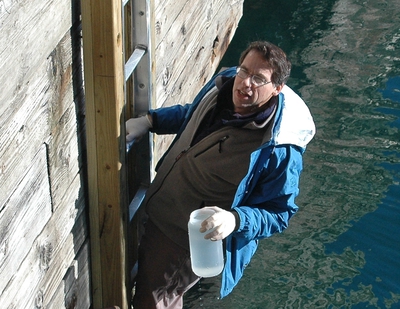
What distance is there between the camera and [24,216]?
2.75m

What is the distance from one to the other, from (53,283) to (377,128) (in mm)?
4565

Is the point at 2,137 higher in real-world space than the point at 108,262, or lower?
higher

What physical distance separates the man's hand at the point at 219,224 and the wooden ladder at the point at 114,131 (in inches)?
19.2

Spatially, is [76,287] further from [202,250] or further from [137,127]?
[137,127]

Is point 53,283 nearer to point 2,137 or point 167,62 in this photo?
point 2,137

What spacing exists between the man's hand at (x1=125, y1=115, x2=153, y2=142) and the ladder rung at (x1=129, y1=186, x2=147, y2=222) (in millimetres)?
426

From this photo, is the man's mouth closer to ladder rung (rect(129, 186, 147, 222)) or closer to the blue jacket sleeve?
the blue jacket sleeve

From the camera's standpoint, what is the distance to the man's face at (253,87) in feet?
11.0

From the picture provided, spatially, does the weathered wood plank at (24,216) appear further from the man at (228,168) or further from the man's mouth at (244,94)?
the man's mouth at (244,94)

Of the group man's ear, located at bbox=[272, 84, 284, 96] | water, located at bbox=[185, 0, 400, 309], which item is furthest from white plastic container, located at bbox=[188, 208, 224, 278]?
water, located at bbox=[185, 0, 400, 309]

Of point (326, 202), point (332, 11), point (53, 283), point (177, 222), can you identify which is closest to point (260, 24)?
point (332, 11)

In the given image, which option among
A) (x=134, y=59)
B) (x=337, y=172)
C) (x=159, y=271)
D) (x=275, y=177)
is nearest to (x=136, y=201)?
(x=159, y=271)

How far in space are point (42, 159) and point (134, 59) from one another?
93cm

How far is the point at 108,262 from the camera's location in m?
3.65
